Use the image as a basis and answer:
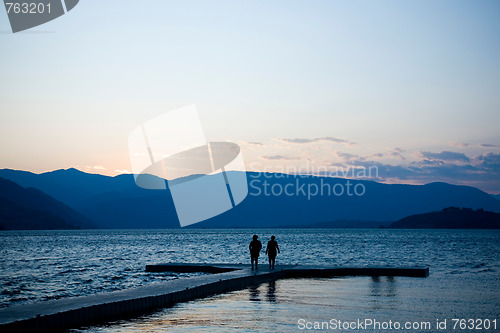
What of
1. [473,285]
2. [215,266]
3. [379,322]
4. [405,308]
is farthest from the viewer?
[215,266]

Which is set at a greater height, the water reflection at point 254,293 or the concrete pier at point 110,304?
the concrete pier at point 110,304

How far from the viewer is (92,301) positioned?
16.1 metres

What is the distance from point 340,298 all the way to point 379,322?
5.13 meters

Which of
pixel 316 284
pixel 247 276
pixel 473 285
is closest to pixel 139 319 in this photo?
pixel 247 276

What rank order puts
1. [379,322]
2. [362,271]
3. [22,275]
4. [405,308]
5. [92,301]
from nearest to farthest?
[379,322], [92,301], [405,308], [362,271], [22,275]

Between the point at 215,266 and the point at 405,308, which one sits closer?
the point at 405,308

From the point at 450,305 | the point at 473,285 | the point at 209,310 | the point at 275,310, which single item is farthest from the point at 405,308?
the point at 473,285

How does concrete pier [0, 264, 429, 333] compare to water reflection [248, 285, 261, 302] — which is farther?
water reflection [248, 285, 261, 302]

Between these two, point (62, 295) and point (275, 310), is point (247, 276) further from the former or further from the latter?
point (62, 295)

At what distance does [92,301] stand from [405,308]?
30.5 ft

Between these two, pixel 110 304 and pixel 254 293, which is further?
pixel 254 293

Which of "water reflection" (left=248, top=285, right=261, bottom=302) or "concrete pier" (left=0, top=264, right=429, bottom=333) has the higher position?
"concrete pier" (left=0, top=264, right=429, bottom=333)

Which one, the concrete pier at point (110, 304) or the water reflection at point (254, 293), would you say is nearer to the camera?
the concrete pier at point (110, 304)

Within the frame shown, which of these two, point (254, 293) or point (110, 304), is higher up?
point (110, 304)
